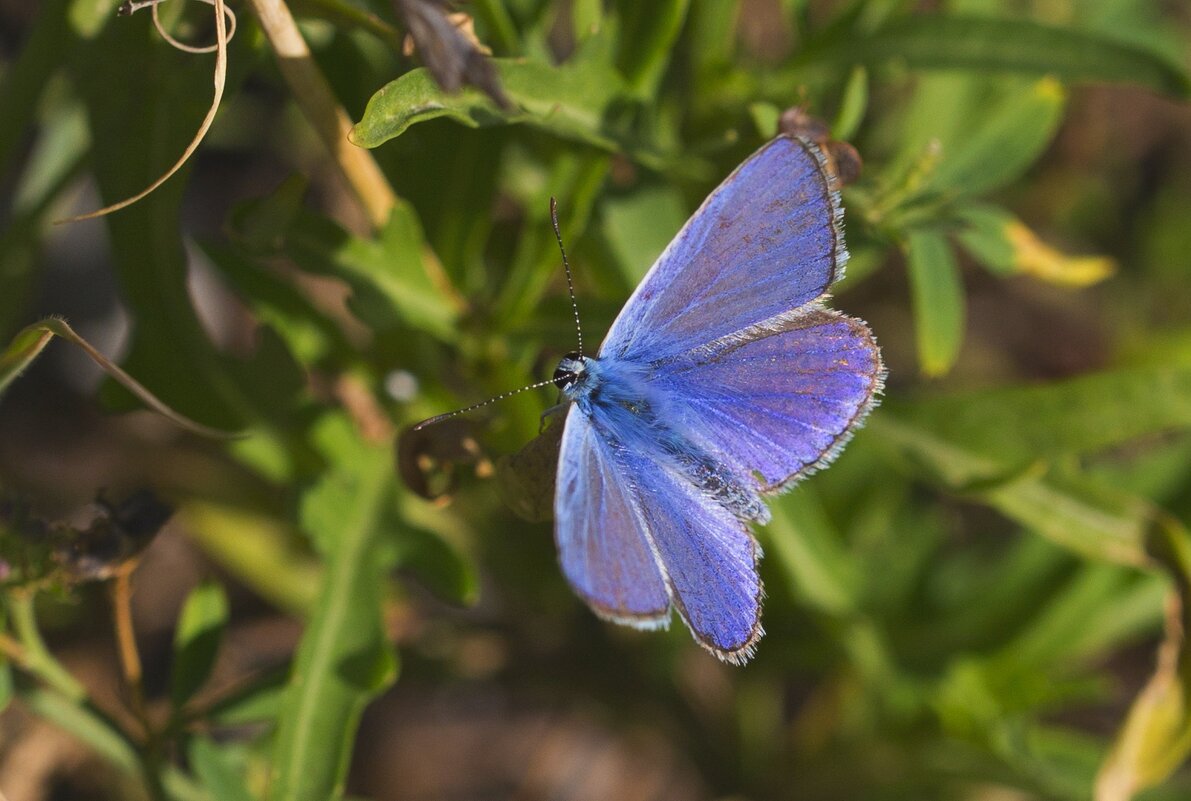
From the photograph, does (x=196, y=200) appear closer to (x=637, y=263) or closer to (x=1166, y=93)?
(x=637, y=263)

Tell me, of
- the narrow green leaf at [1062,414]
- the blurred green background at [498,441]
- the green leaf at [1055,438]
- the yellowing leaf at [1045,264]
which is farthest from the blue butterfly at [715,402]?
the yellowing leaf at [1045,264]

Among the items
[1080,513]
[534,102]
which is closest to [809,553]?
[1080,513]

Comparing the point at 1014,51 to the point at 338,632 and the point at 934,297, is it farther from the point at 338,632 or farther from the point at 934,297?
the point at 338,632

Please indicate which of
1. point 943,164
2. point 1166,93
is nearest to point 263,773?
point 943,164

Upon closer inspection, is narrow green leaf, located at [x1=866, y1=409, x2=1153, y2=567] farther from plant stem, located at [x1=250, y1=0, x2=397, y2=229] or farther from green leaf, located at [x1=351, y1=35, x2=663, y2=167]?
plant stem, located at [x1=250, y1=0, x2=397, y2=229]

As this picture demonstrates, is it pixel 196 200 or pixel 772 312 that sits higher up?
pixel 196 200

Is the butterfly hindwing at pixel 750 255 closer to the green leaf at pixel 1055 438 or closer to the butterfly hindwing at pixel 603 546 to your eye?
the butterfly hindwing at pixel 603 546

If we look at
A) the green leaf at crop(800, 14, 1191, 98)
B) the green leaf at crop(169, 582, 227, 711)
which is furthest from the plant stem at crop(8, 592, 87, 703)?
the green leaf at crop(800, 14, 1191, 98)
